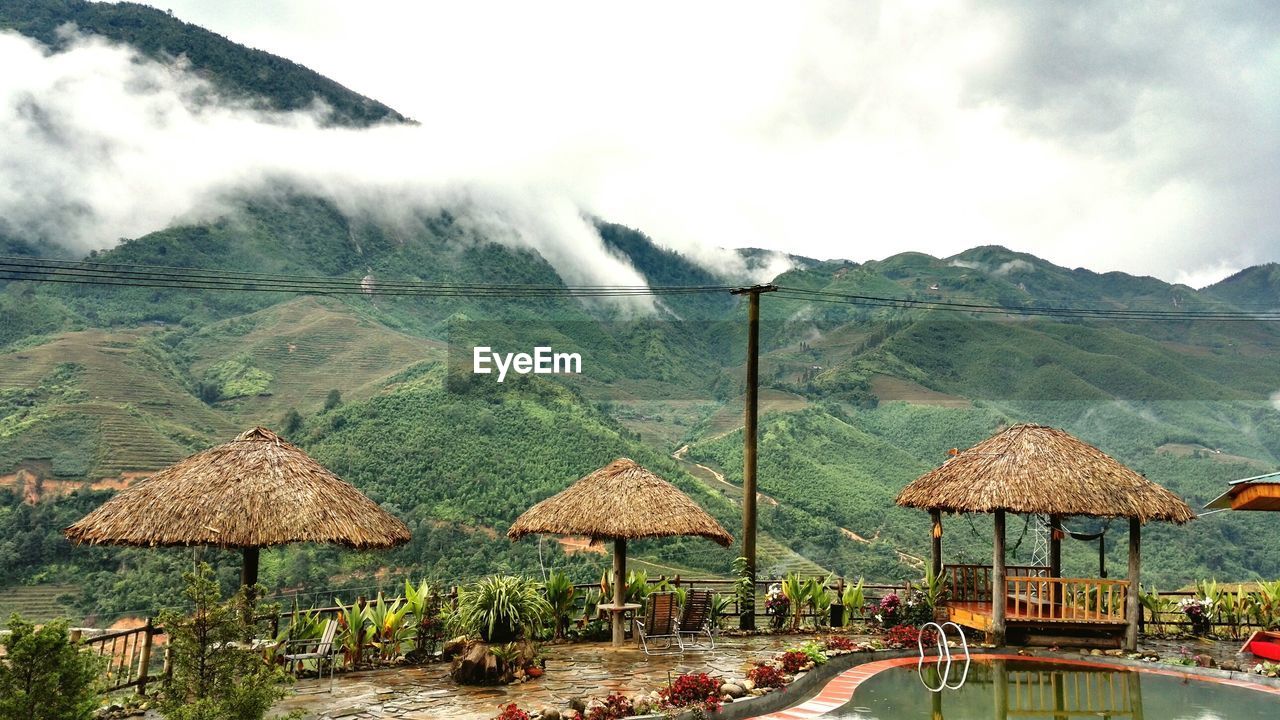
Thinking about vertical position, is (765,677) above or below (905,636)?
above

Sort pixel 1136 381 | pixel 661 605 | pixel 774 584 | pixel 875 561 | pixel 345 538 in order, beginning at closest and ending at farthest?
pixel 345 538
pixel 661 605
pixel 774 584
pixel 875 561
pixel 1136 381

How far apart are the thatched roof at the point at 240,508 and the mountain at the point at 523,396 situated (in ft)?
29.7

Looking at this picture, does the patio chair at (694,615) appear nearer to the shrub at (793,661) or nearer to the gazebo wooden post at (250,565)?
the shrub at (793,661)

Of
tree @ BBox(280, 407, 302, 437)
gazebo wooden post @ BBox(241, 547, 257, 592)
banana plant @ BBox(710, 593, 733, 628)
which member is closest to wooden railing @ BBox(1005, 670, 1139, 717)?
banana plant @ BBox(710, 593, 733, 628)

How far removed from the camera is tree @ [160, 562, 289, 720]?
6.51m

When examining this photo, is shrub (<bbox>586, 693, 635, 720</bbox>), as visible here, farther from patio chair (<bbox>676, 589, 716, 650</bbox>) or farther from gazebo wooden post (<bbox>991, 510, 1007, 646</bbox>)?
gazebo wooden post (<bbox>991, 510, 1007, 646</bbox>)

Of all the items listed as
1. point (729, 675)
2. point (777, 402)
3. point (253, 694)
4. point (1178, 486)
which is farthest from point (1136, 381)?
point (253, 694)

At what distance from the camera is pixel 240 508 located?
9.72 meters

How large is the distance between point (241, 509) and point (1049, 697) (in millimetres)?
9261

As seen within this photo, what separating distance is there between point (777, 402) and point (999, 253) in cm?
8981

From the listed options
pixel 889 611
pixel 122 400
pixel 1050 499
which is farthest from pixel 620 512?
pixel 122 400

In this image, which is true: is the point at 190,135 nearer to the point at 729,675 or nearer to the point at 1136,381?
the point at 1136,381

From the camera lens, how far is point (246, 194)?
96375 millimetres

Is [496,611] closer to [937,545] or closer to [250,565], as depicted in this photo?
[250,565]
